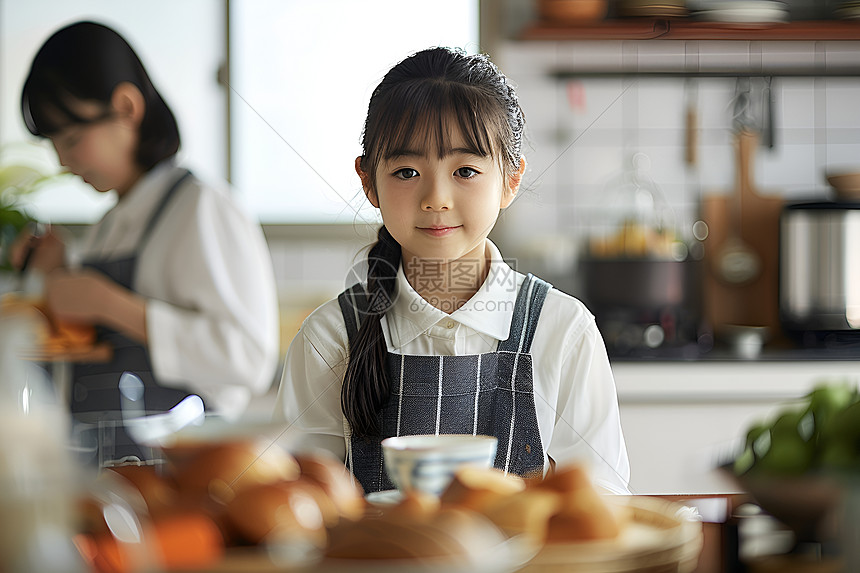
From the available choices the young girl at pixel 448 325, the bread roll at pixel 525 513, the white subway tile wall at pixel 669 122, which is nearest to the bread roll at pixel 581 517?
the bread roll at pixel 525 513

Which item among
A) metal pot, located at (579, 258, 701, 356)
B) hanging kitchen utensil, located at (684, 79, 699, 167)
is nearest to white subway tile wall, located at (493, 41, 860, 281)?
hanging kitchen utensil, located at (684, 79, 699, 167)

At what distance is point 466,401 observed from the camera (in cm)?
66

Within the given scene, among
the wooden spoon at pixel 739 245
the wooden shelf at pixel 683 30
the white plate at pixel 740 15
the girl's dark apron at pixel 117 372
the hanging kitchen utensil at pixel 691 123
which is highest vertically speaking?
the white plate at pixel 740 15

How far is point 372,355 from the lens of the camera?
0.66 meters

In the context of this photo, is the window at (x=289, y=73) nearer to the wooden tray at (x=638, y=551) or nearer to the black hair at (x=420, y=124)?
the black hair at (x=420, y=124)

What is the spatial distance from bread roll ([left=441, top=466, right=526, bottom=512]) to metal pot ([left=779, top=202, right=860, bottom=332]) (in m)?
1.35

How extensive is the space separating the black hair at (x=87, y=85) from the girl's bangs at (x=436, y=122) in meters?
0.53

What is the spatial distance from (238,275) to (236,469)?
0.73 m

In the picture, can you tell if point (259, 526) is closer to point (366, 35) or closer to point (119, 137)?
point (119, 137)

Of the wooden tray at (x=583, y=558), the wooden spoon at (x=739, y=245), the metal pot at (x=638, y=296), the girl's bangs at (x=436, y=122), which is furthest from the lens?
the wooden spoon at (x=739, y=245)

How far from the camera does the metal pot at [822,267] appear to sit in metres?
1.52

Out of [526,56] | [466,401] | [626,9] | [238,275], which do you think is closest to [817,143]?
[626,9]

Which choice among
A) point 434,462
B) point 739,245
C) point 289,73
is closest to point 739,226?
point 739,245

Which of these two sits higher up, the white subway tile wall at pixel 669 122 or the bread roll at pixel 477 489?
the white subway tile wall at pixel 669 122
